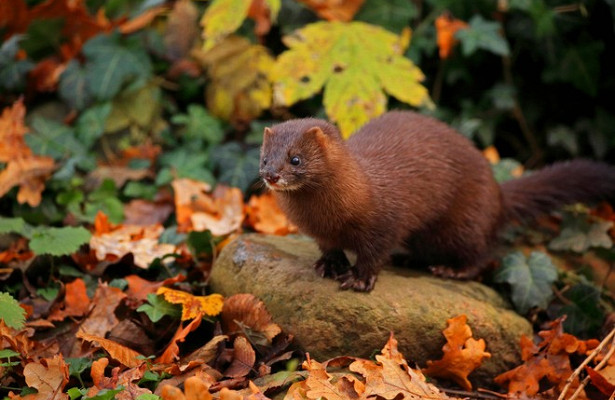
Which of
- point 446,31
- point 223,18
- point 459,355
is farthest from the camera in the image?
point 446,31

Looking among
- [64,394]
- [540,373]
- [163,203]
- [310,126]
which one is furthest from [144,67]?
[540,373]

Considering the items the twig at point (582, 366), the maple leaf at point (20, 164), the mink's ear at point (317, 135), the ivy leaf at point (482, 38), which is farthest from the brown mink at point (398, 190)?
the maple leaf at point (20, 164)

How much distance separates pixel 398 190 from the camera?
427 cm

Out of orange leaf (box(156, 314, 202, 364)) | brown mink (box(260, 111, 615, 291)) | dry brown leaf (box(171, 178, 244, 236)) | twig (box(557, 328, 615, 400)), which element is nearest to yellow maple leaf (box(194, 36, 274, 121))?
dry brown leaf (box(171, 178, 244, 236))

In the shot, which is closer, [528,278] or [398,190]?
[398,190]

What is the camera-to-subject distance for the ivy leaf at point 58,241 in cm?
427

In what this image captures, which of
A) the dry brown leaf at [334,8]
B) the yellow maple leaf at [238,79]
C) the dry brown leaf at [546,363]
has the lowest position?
the dry brown leaf at [546,363]

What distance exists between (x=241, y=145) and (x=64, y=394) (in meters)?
3.19

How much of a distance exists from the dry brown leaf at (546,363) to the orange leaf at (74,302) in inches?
95.3

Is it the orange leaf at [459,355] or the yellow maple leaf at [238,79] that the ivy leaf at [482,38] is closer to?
the yellow maple leaf at [238,79]

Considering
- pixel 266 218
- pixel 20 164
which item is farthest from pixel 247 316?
pixel 20 164

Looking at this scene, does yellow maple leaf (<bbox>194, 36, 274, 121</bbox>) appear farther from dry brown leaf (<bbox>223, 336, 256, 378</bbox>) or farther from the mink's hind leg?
dry brown leaf (<bbox>223, 336, 256, 378</bbox>)

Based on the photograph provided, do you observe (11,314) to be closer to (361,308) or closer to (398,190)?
(361,308)

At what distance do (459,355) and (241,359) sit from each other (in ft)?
3.84
